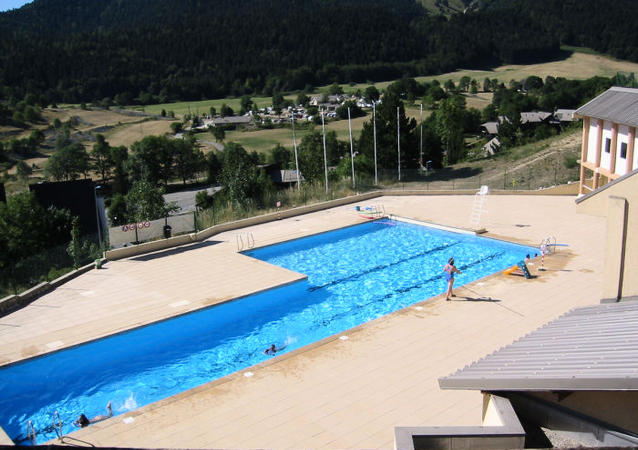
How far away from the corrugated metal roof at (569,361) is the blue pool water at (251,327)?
7754 mm

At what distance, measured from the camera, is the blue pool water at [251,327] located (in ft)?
35.9

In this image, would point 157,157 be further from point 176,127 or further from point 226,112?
point 226,112

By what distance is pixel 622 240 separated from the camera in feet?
22.9

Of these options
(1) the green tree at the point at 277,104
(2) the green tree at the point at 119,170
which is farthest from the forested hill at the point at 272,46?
(2) the green tree at the point at 119,170

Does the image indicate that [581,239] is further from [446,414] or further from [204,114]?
[204,114]

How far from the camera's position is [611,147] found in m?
19.9

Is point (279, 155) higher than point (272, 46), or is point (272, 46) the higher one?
point (272, 46)

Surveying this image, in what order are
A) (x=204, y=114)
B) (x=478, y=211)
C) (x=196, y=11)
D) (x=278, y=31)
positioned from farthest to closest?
(x=196, y=11) < (x=278, y=31) < (x=204, y=114) < (x=478, y=211)

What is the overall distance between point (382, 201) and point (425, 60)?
370 ft

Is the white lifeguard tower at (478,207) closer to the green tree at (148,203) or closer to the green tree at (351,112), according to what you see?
the green tree at (148,203)

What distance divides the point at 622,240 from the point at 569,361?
3.55 metres

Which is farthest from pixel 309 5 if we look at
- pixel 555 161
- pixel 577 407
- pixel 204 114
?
pixel 577 407

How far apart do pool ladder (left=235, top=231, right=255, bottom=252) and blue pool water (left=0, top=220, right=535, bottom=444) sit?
1.65 feet

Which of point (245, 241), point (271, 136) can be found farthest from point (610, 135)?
point (271, 136)
